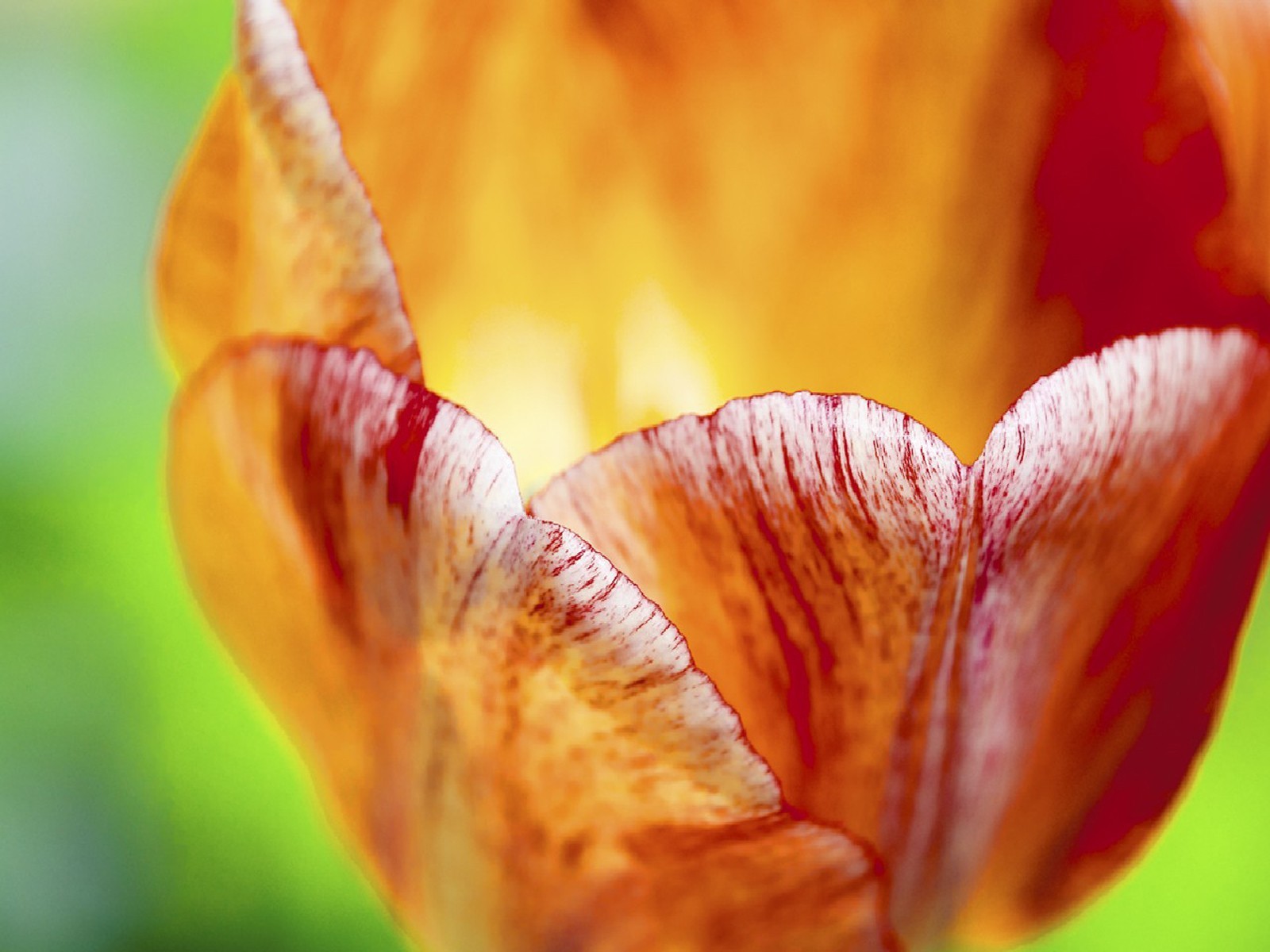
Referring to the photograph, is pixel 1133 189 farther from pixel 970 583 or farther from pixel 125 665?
pixel 125 665

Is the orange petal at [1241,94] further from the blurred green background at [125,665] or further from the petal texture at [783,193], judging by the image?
the blurred green background at [125,665]

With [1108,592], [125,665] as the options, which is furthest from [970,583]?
[125,665]

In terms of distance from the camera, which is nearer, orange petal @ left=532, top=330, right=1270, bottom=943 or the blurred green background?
orange petal @ left=532, top=330, right=1270, bottom=943

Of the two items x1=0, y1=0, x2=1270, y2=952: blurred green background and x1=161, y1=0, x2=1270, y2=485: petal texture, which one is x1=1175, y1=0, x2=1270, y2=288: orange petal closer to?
x1=161, y1=0, x2=1270, y2=485: petal texture

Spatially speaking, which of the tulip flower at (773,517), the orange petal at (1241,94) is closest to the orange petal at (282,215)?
the tulip flower at (773,517)

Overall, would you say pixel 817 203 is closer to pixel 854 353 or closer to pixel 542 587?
pixel 854 353

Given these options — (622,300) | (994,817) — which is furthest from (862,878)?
(622,300)

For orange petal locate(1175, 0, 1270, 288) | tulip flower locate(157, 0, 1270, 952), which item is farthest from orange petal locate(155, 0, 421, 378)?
orange petal locate(1175, 0, 1270, 288)
